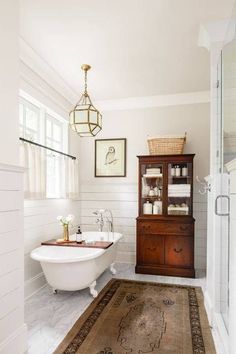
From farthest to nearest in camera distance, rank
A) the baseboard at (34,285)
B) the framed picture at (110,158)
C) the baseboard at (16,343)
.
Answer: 1. the framed picture at (110,158)
2. the baseboard at (34,285)
3. the baseboard at (16,343)

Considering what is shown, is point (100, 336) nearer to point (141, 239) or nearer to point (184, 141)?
point (141, 239)

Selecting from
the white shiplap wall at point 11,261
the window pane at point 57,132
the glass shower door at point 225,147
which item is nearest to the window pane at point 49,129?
the window pane at point 57,132

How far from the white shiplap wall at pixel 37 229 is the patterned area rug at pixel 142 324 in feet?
2.70

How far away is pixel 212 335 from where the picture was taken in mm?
2166

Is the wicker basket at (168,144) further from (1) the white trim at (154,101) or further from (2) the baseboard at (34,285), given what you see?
(2) the baseboard at (34,285)

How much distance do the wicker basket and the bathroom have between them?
20 centimetres

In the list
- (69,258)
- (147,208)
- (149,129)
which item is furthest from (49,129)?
(69,258)

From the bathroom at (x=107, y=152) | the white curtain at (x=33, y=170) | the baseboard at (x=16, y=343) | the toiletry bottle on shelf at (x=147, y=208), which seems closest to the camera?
the baseboard at (x=16, y=343)

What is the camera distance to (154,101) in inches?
169

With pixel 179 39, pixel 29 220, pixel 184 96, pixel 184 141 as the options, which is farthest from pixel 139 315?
pixel 184 96

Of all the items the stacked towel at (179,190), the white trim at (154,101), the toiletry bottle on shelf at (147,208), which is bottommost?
the toiletry bottle on shelf at (147,208)

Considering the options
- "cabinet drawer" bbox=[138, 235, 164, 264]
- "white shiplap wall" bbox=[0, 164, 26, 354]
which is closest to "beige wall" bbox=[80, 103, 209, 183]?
"cabinet drawer" bbox=[138, 235, 164, 264]

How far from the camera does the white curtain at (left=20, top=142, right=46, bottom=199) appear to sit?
2811mm

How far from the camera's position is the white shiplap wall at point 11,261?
174cm
